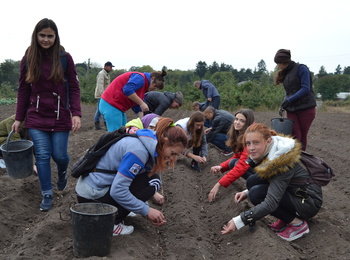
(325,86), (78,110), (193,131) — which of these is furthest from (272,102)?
(325,86)

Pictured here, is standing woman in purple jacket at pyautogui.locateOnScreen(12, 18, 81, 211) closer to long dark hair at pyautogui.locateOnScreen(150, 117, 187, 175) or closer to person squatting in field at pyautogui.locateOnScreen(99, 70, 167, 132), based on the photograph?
person squatting in field at pyautogui.locateOnScreen(99, 70, 167, 132)

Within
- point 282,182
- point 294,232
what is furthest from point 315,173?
point 294,232

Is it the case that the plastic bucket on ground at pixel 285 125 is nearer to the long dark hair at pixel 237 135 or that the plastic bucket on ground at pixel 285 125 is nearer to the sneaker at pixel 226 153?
the long dark hair at pixel 237 135

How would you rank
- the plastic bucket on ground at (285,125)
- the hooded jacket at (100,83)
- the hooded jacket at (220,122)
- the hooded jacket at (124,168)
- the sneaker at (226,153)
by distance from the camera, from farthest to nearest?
the hooded jacket at (100,83)
the sneaker at (226,153)
the hooded jacket at (220,122)
the plastic bucket on ground at (285,125)
the hooded jacket at (124,168)

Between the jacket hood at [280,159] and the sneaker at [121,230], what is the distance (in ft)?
4.05

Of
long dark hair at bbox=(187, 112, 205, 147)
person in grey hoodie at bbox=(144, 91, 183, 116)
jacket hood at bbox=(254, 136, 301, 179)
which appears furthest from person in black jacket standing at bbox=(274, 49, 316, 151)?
jacket hood at bbox=(254, 136, 301, 179)

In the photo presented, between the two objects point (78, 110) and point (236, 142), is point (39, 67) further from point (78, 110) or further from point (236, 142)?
point (236, 142)

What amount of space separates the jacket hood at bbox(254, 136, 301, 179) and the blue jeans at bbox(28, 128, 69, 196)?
2.10 meters

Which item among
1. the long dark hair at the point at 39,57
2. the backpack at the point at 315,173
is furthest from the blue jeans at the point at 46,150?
the backpack at the point at 315,173

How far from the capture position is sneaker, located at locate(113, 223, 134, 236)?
3436 mm

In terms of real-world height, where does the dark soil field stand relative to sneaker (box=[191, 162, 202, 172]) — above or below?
above

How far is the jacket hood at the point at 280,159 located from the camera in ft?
10.9

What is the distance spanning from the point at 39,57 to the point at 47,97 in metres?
0.41

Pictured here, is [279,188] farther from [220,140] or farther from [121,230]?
[220,140]
